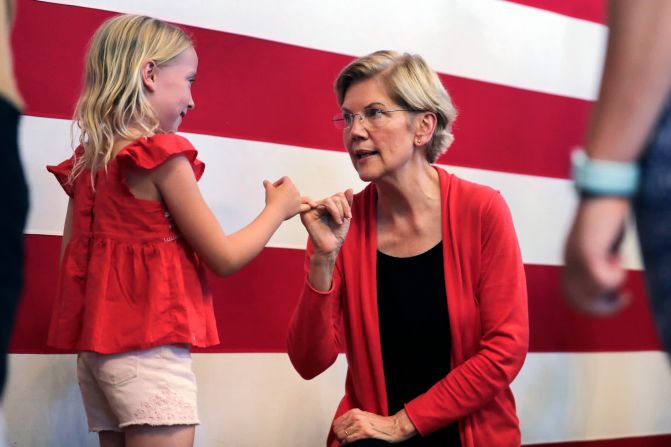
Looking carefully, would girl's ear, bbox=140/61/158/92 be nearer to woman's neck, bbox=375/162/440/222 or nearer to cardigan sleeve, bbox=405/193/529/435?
woman's neck, bbox=375/162/440/222

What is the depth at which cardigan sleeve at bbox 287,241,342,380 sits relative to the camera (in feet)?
4.74

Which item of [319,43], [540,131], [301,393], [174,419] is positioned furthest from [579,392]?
[174,419]

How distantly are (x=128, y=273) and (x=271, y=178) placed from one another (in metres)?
0.63

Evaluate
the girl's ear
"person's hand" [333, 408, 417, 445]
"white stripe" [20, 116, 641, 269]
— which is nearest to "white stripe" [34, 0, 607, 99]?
"white stripe" [20, 116, 641, 269]

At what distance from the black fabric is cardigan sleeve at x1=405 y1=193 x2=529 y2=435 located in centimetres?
91

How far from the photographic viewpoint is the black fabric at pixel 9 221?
615 millimetres

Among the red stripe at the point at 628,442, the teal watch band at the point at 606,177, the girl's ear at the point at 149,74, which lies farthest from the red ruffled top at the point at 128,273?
the red stripe at the point at 628,442

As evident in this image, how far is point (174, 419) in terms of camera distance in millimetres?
1185

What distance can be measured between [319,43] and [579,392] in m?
1.22

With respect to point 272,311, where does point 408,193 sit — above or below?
above

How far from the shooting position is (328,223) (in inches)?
57.2

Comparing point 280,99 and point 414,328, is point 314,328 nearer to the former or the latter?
point 414,328

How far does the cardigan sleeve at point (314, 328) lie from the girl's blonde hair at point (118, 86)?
0.41 metres

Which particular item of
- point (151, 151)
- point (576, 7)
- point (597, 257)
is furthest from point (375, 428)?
point (576, 7)
